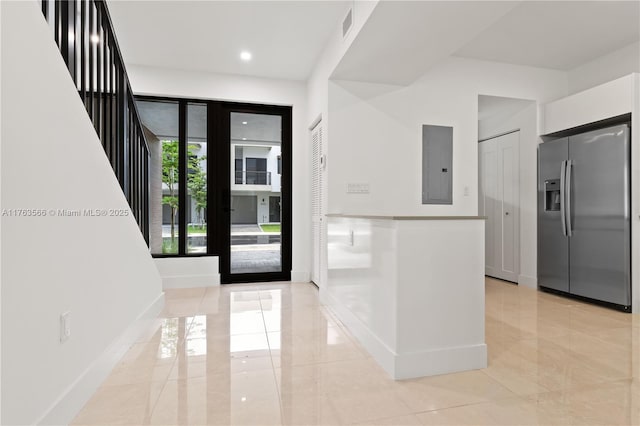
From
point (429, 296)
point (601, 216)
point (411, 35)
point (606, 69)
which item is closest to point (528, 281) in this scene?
point (601, 216)

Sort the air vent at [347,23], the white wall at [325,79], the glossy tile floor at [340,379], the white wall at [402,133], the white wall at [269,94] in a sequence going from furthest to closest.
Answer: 1. the white wall at [269,94]
2. the white wall at [402,133]
3. the air vent at [347,23]
4. the white wall at [325,79]
5. the glossy tile floor at [340,379]

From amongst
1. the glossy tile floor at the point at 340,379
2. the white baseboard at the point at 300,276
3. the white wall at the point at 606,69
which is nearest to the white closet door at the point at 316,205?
the white baseboard at the point at 300,276

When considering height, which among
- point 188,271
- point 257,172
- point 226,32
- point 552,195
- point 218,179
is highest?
point 226,32

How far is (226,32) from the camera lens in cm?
330

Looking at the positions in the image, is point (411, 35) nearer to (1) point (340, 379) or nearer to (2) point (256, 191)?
(1) point (340, 379)

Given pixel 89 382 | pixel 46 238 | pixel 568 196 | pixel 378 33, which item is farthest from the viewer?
pixel 568 196

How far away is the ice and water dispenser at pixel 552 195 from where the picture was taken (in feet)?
12.3

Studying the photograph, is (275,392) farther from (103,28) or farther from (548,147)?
(548,147)

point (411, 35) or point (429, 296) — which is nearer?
point (429, 296)

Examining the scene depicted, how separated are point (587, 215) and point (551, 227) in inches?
16.6

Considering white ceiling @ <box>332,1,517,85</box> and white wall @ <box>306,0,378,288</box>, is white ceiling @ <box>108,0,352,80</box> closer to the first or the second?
white wall @ <box>306,0,378,288</box>

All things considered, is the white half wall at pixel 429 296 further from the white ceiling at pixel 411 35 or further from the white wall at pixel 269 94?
the white wall at pixel 269 94

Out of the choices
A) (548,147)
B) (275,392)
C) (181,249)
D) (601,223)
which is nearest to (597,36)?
(548,147)

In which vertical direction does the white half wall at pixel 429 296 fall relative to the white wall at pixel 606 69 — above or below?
below
